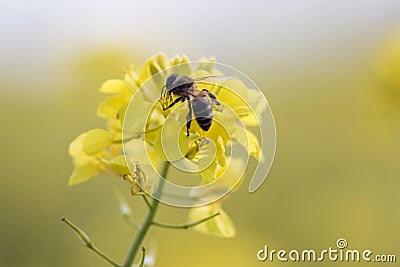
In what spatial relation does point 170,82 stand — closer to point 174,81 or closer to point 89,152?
point 174,81

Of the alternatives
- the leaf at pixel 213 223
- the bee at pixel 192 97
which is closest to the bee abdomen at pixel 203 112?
the bee at pixel 192 97

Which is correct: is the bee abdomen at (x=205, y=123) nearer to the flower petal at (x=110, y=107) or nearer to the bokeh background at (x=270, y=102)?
the flower petal at (x=110, y=107)

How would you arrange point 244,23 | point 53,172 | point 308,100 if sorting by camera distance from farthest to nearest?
1. point 244,23
2. point 308,100
3. point 53,172

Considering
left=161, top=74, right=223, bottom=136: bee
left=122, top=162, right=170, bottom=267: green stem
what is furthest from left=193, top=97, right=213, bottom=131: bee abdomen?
left=122, top=162, right=170, bottom=267: green stem

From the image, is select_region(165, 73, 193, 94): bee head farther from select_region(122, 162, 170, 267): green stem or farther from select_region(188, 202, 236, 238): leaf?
Result: select_region(188, 202, 236, 238): leaf

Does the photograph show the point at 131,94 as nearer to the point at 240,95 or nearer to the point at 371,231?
the point at 240,95

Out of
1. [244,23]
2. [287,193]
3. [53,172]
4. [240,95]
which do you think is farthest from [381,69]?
[244,23]
